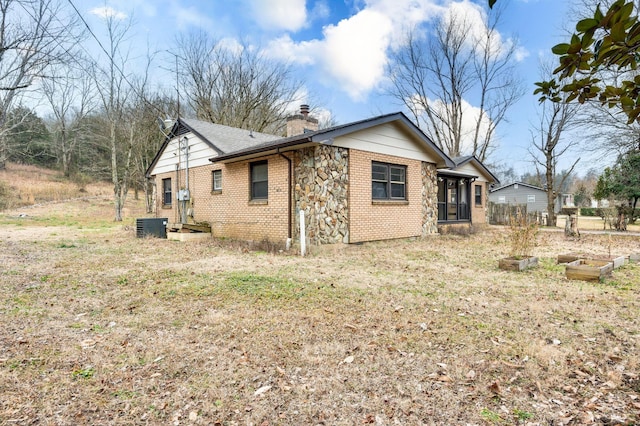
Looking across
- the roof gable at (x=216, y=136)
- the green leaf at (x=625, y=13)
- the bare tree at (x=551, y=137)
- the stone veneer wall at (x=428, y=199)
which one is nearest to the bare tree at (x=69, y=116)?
the roof gable at (x=216, y=136)

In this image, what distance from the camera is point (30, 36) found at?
9.24 metres

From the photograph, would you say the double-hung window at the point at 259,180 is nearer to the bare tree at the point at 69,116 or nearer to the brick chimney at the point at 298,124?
the brick chimney at the point at 298,124

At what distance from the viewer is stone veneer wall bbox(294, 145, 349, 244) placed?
9125 millimetres

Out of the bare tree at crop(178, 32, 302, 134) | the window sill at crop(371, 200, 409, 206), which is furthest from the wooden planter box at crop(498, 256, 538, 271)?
the bare tree at crop(178, 32, 302, 134)

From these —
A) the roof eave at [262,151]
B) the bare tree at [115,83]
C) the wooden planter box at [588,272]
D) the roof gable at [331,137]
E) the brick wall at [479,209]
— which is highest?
the bare tree at [115,83]

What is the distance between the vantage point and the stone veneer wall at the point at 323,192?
9125mm

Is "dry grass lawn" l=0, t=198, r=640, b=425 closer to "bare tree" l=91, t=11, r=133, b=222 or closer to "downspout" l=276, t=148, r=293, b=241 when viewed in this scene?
"downspout" l=276, t=148, r=293, b=241

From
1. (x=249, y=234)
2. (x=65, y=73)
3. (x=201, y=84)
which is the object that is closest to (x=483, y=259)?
(x=249, y=234)

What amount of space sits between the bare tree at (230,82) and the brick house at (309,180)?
11840 mm

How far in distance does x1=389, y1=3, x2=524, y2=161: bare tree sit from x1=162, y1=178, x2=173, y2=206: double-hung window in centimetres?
1935

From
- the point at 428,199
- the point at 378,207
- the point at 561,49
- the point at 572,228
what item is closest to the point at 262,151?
the point at 378,207

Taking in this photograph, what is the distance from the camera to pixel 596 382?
2646mm

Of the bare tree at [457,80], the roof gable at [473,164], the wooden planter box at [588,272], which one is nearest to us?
the wooden planter box at [588,272]

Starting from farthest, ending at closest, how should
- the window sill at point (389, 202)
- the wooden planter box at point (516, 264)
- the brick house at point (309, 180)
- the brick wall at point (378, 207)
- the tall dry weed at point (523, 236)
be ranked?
the window sill at point (389, 202) < the brick wall at point (378, 207) < the brick house at point (309, 180) < the tall dry weed at point (523, 236) < the wooden planter box at point (516, 264)
